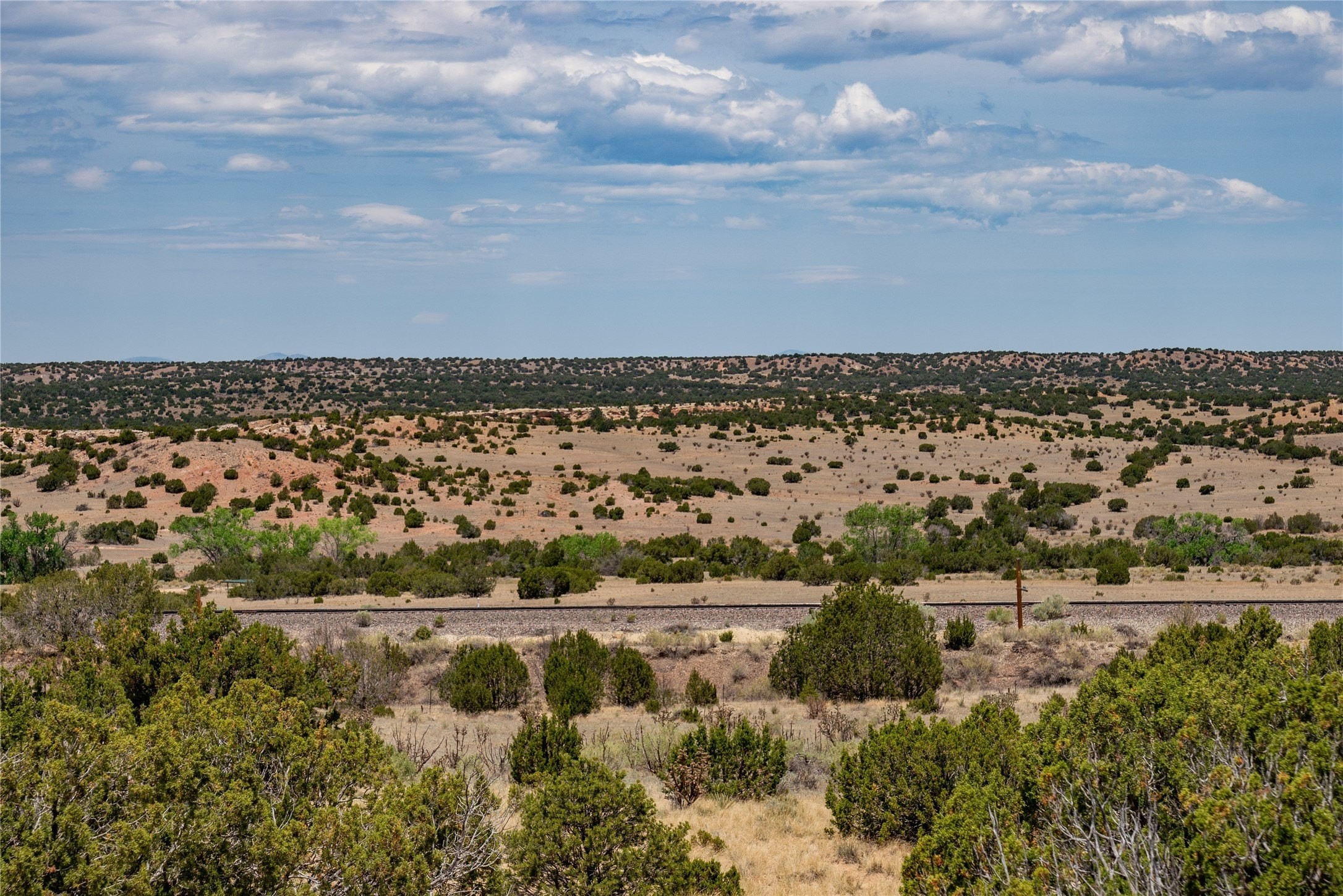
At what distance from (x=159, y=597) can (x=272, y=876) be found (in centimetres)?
1918

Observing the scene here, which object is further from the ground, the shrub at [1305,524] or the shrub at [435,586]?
the shrub at [435,586]

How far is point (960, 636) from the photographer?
22625 mm

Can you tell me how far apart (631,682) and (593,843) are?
11.3m

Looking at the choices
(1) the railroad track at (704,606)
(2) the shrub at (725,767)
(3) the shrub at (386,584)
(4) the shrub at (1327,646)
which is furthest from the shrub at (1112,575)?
(2) the shrub at (725,767)

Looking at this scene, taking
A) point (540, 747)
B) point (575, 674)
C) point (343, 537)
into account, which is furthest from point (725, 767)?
point (343, 537)

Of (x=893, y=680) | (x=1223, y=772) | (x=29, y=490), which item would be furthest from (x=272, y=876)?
(x=29, y=490)

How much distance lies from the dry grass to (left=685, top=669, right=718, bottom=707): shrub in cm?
548

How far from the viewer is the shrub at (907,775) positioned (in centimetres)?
1181

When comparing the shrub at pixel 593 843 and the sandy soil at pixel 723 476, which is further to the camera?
the sandy soil at pixel 723 476

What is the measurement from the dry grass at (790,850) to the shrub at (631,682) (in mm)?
6290

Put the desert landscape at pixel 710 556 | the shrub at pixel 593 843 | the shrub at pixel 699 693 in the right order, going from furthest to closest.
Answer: the shrub at pixel 699 693, the desert landscape at pixel 710 556, the shrub at pixel 593 843

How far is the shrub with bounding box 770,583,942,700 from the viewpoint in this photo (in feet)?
64.5

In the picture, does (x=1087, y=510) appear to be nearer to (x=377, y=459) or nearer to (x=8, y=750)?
(x=377, y=459)

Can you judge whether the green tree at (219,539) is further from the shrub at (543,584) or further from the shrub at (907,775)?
the shrub at (907,775)
